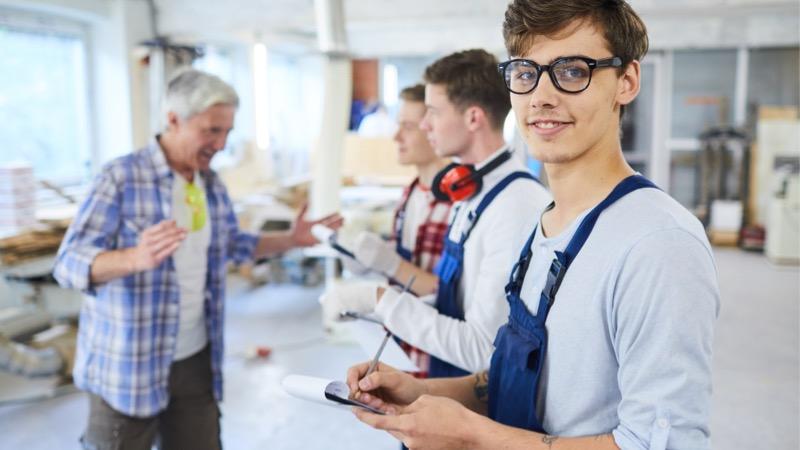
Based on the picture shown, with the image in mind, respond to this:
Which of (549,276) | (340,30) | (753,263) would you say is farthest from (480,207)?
(753,263)

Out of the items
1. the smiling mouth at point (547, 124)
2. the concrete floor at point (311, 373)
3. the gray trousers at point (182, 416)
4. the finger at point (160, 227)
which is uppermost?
the smiling mouth at point (547, 124)

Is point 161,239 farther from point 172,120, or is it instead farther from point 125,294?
point 172,120

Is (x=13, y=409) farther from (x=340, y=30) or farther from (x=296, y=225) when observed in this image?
(x=340, y=30)

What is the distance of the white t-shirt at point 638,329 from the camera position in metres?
0.97

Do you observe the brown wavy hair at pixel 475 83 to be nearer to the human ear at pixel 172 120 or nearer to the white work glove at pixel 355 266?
the white work glove at pixel 355 266

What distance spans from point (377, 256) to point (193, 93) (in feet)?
2.95

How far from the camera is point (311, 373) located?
481 cm

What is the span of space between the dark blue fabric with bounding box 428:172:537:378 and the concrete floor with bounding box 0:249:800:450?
71.7 inches

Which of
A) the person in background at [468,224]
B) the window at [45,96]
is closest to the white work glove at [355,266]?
the person in background at [468,224]

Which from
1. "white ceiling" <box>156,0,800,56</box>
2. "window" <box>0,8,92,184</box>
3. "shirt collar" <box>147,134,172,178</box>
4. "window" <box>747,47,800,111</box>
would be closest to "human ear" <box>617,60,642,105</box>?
"shirt collar" <box>147,134,172,178</box>

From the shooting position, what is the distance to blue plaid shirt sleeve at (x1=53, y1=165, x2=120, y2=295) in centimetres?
220

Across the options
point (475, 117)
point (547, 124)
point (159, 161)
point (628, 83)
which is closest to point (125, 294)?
point (159, 161)

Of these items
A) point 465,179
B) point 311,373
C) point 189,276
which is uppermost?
point 465,179

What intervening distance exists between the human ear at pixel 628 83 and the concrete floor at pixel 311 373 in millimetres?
2942
